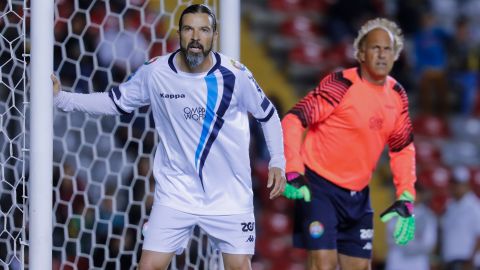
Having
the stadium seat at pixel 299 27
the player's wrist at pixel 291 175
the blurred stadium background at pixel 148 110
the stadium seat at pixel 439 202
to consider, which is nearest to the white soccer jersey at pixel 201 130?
the player's wrist at pixel 291 175

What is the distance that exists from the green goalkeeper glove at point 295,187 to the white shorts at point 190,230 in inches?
21.2

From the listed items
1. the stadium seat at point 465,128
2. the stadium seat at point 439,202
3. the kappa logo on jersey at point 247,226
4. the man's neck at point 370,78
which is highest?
the man's neck at point 370,78

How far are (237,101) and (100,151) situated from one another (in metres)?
2.28

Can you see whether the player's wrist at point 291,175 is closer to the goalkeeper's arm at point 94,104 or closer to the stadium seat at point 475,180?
the goalkeeper's arm at point 94,104

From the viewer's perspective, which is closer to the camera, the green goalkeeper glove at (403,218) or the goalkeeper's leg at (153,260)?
the goalkeeper's leg at (153,260)

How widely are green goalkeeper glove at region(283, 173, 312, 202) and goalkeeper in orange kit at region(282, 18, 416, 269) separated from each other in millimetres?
51

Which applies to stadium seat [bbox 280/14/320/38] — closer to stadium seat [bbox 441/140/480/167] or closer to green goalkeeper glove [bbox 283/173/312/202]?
stadium seat [bbox 441/140/480/167]

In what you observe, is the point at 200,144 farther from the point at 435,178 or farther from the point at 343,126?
the point at 435,178

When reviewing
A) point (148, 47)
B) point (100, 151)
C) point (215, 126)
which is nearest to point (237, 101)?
point (215, 126)

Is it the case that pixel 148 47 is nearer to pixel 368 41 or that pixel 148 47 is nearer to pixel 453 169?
pixel 368 41

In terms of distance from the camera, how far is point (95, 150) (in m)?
6.81

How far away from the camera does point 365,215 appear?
5824mm

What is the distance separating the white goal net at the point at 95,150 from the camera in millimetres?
6395

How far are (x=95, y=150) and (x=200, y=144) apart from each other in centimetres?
204
